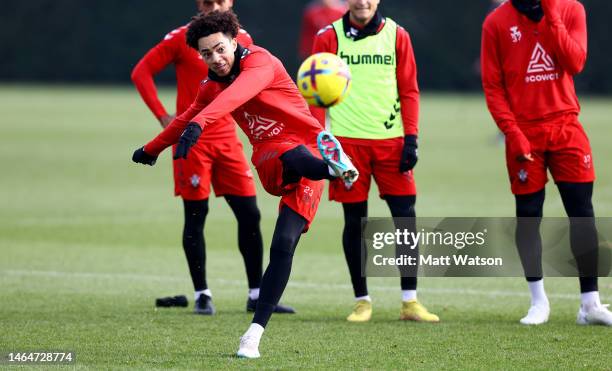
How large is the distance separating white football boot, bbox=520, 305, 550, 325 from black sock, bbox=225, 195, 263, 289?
2.10m

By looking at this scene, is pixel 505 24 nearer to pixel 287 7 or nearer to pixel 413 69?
pixel 413 69

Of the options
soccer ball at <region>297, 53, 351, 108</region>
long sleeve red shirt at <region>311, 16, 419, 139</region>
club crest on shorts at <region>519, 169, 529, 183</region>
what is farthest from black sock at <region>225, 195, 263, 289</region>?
club crest on shorts at <region>519, 169, 529, 183</region>

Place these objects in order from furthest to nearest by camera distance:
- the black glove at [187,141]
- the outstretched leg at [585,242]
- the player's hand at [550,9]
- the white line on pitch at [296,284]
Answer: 1. the white line on pitch at [296,284]
2. the outstretched leg at [585,242]
3. the player's hand at [550,9]
4. the black glove at [187,141]

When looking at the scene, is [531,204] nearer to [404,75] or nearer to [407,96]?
[407,96]

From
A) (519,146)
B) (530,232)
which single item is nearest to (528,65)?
(519,146)

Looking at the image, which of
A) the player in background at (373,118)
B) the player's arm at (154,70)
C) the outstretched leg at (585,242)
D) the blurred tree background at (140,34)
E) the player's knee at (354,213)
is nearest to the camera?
the outstretched leg at (585,242)

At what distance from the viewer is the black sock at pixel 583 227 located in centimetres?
775

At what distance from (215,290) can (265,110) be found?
10.3 ft

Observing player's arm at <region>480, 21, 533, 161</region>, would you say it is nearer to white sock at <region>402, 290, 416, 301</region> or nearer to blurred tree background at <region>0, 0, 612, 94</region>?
white sock at <region>402, 290, 416, 301</region>

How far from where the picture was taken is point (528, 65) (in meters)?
7.86

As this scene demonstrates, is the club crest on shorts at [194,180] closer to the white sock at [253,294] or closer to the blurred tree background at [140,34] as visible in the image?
the white sock at [253,294]

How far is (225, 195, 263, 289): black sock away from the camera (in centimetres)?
866

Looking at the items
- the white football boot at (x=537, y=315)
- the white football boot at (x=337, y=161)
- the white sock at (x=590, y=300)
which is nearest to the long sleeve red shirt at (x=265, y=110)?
the white football boot at (x=337, y=161)

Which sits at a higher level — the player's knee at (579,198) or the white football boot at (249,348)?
the player's knee at (579,198)
